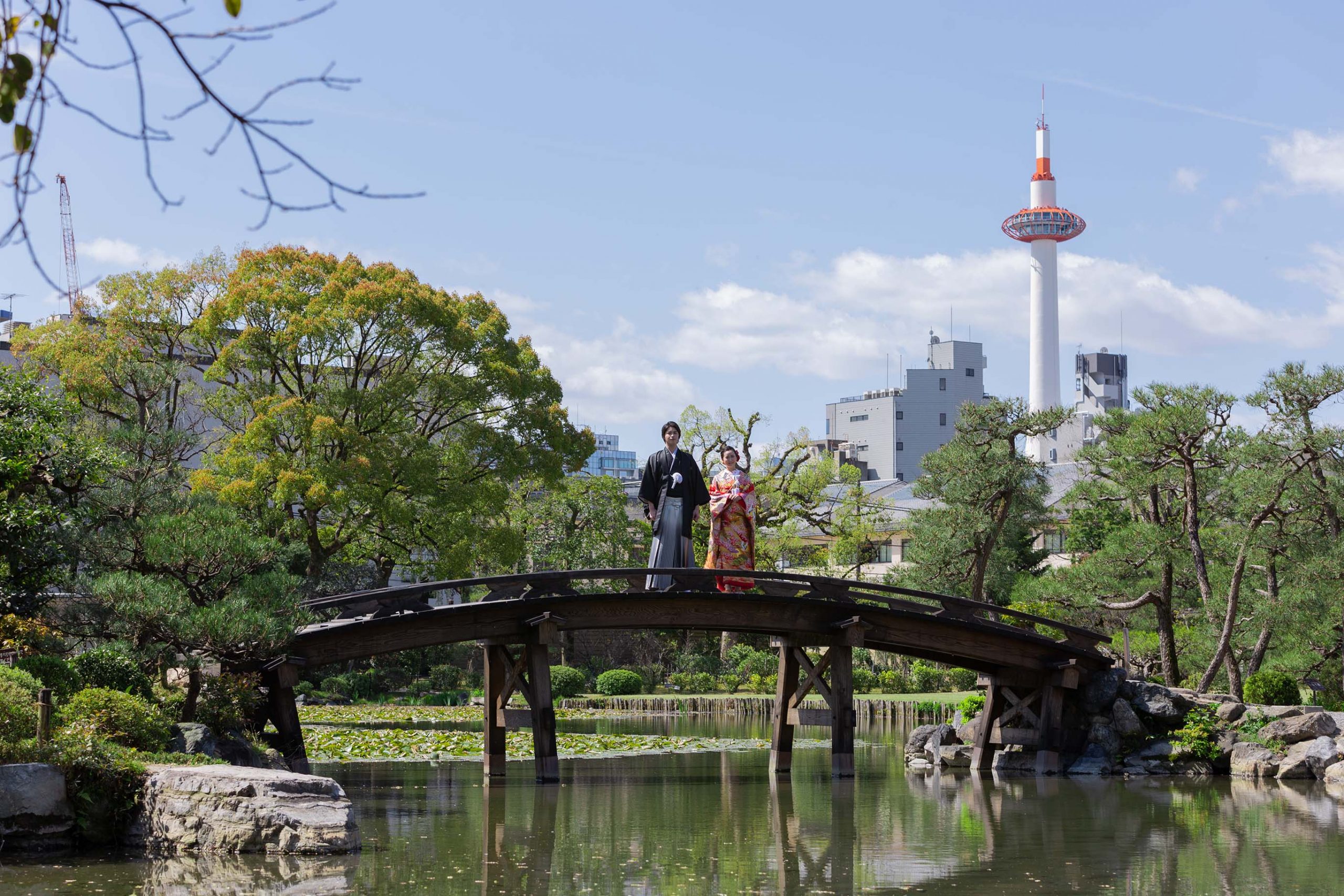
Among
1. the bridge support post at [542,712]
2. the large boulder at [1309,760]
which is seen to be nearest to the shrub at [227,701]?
the bridge support post at [542,712]

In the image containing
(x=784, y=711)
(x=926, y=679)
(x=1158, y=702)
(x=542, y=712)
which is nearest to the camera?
(x=542, y=712)

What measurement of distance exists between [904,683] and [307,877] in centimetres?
3286

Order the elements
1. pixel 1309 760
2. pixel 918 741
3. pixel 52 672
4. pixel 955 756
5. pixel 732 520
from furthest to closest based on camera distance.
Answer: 1. pixel 918 741
2. pixel 955 756
3. pixel 732 520
4. pixel 1309 760
5. pixel 52 672

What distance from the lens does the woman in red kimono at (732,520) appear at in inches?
826

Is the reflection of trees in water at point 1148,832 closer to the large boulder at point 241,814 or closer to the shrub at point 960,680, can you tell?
the large boulder at point 241,814

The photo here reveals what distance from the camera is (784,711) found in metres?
21.4

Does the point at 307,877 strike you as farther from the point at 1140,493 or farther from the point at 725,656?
the point at 725,656

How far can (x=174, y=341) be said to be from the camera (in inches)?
1308

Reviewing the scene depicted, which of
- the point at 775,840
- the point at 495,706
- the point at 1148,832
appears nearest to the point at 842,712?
the point at 495,706

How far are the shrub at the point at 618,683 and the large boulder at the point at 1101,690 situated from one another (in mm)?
20921

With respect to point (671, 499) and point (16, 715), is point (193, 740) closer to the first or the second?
point (16, 715)

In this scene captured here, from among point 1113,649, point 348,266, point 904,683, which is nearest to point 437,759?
point 348,266

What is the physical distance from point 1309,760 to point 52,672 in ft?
58.2

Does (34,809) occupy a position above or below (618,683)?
above
